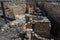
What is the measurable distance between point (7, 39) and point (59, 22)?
604 centimetres

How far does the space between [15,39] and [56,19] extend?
6315mm

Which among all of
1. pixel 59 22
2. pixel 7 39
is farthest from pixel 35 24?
pixel 7 39

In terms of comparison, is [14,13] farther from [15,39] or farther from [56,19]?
[15,39]

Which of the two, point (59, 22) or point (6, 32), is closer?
point (6, 32)

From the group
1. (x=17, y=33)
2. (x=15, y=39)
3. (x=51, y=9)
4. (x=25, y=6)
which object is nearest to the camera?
(x=15, y=39)

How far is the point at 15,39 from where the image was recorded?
378 centimetres

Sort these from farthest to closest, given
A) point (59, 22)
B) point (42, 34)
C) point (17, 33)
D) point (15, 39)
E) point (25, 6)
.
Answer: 1. point (25, 6)
2. point (59, 22)
3. point (42, 34)
4. point (17, 33)
5. point (15, 39)

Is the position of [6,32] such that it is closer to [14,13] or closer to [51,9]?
[14,13]

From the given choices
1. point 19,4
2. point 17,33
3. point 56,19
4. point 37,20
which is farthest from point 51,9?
point 17,33

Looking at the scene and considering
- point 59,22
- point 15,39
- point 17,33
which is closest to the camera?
point 15,39

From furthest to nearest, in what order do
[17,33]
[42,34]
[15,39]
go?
[42,34] < [17,33] < [15,39]

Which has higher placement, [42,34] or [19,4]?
[19,4]

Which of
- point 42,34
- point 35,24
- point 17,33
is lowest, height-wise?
point 42,34

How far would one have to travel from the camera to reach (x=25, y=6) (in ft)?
33.8
